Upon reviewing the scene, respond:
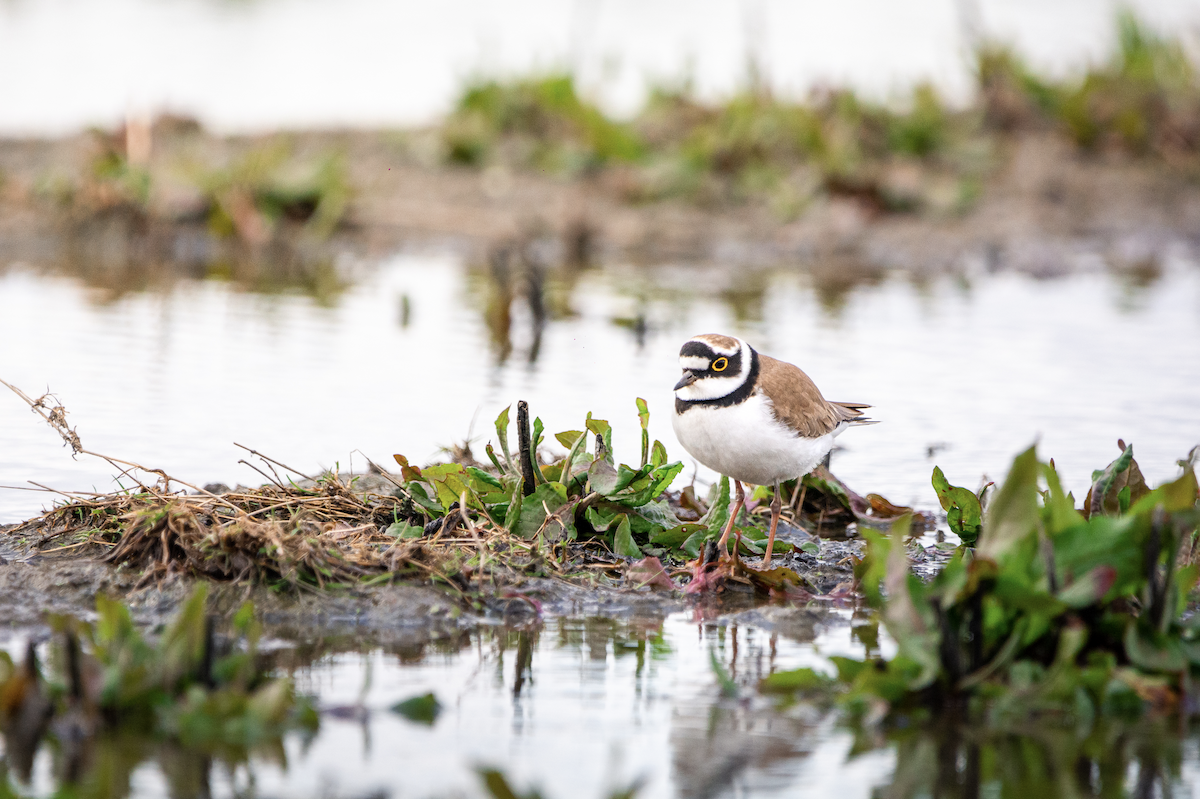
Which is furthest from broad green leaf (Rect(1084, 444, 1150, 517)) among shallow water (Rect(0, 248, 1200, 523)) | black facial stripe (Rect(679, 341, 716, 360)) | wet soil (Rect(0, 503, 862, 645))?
black facial stripe (Rect(679, 341, 716, 360))

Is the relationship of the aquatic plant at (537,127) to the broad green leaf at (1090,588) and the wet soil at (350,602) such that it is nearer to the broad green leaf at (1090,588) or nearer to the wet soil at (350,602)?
the wet soil at (350,602)

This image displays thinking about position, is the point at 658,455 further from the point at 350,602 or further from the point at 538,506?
the point at 350,602

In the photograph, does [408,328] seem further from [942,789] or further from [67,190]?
[942,789]

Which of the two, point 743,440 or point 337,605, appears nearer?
point 337,605

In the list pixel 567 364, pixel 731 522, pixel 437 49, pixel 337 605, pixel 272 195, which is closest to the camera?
pixel 337 605

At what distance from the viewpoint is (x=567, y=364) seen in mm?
10180

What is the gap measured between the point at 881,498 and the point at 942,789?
3099 millimetres

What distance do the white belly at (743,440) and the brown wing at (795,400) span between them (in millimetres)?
58

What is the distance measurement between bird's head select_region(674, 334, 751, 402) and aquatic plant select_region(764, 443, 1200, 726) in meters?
1.55

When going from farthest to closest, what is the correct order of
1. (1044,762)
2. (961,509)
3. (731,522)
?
(731,522) < (961,509) < (1044,762)

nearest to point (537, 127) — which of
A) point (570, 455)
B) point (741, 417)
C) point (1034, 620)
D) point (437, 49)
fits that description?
point (437, 49)

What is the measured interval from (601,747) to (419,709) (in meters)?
0.56

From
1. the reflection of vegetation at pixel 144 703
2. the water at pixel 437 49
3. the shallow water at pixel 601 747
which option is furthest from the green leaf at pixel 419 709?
the water at pixel 437 49

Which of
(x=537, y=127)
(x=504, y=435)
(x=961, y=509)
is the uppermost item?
(x=537, y=127)
